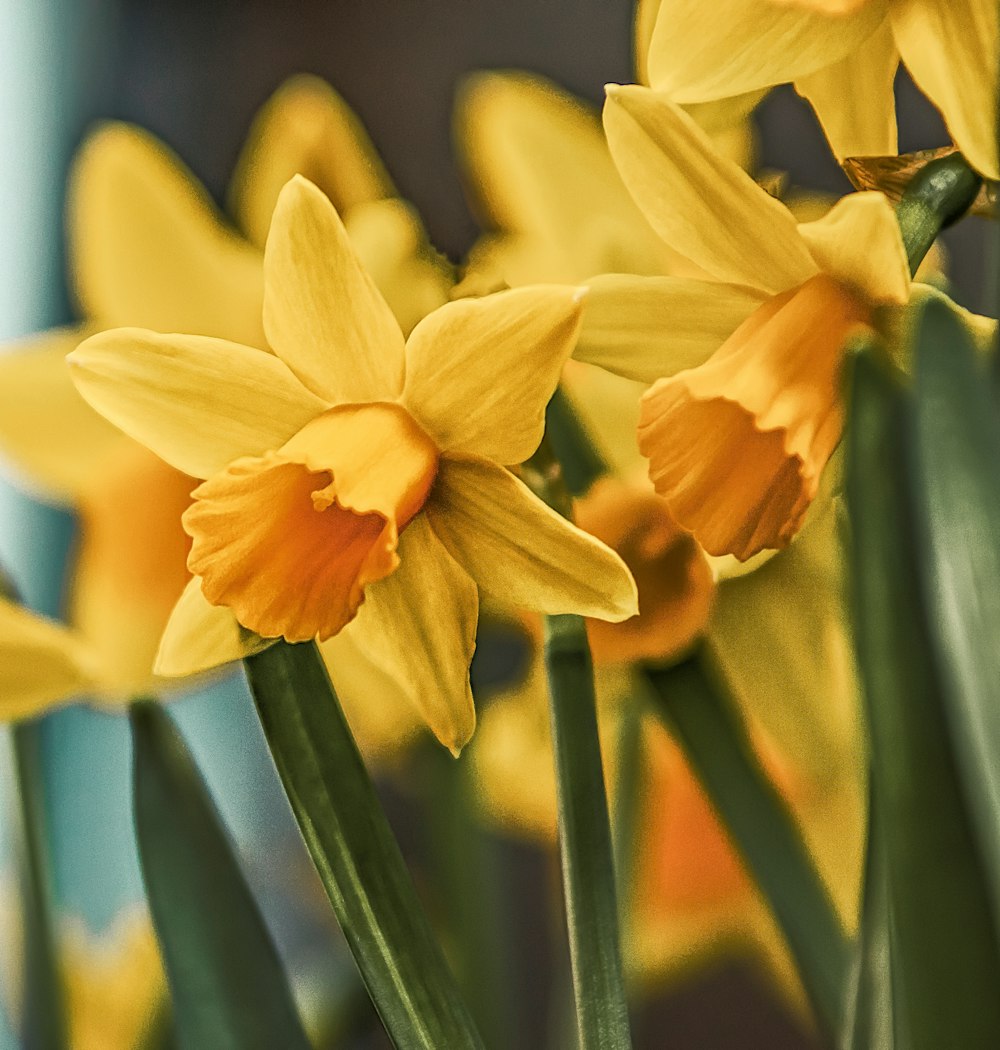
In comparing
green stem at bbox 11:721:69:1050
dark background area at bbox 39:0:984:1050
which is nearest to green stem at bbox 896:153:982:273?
dark background area at bbox 39:0:984:1050

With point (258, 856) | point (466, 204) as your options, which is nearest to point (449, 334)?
point (466, 204)

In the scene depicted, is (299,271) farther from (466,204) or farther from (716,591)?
(466,204)

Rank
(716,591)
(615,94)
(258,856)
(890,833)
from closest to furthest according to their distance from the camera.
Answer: (890,833)
(615,94)
(716,591)
(258,856)

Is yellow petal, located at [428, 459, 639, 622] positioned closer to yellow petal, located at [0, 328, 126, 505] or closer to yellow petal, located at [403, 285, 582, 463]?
yellow petal, located at [403, 285, 582, 463]

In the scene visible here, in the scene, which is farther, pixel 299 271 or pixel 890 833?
pixel 299 271

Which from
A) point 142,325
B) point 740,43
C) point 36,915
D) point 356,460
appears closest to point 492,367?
point 356,460

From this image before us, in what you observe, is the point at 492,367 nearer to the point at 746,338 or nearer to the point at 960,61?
the point at 746,338

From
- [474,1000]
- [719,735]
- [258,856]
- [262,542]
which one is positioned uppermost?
[262,542]

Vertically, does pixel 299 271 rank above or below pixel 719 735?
above
